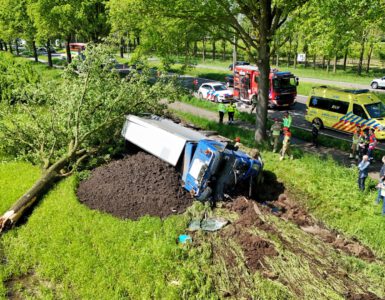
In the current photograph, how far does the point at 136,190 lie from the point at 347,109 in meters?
11.5

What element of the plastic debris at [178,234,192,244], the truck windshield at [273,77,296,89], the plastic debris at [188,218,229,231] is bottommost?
the plastic debris at [178,234,192,244]

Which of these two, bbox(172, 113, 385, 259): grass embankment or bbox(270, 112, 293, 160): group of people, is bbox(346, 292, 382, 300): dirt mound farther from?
bbox(270, 112, 293, 160): group of people

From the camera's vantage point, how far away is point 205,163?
10.1 m

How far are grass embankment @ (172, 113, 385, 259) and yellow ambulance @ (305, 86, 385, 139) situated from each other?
533cm

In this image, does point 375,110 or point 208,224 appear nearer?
point 208,224

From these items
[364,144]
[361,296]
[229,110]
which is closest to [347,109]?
[364,144]

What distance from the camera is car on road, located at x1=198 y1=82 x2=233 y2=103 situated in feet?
86.6

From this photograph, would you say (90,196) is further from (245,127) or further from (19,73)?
(19,73)

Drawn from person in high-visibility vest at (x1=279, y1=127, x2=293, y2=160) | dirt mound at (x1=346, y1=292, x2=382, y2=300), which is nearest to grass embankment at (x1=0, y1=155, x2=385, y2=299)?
dirt mound at (x1=346, y1=292, x2=382, y2=300)

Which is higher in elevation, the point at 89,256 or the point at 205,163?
the point at 205,163

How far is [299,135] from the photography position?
57.3 feet

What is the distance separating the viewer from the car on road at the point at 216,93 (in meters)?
26.4

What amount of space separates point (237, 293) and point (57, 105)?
35.5 feet

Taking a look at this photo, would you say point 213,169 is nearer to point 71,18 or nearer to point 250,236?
point 250,236
